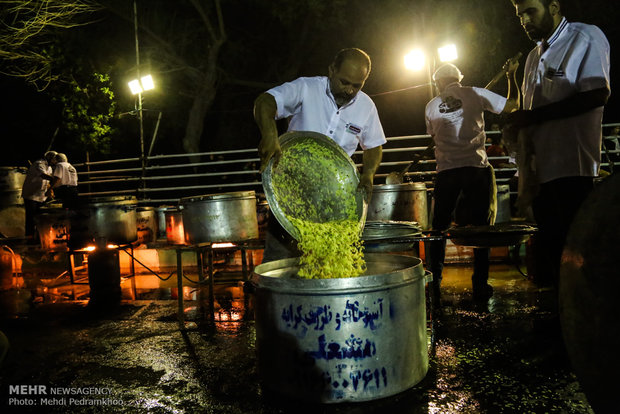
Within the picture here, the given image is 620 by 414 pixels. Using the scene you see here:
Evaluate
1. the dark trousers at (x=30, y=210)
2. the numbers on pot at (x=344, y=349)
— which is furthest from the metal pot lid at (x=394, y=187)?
the dark trousers at (x=30, y=210)

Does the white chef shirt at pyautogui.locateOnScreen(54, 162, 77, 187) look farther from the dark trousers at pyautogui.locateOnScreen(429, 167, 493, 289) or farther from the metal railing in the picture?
the dark trousers at pyautogui.locateOnScreen(429, 167, 493, 289)

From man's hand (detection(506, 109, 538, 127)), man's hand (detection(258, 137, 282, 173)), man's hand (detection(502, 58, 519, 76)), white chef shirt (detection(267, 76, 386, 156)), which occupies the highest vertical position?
man's hand (detection(502, 58, 519, 76))

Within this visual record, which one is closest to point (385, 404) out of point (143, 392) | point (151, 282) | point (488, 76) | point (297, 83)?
point (143, 392)

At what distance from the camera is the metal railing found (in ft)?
33.5

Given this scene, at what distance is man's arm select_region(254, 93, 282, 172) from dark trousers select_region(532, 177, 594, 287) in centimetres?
210

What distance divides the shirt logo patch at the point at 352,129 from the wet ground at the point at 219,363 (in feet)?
6.62

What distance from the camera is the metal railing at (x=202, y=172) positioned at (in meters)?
10.2

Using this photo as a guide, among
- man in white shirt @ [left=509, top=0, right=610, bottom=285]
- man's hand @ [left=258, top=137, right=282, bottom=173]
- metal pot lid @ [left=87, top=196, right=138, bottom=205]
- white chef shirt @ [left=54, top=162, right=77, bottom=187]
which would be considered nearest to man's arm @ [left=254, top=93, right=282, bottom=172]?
man's hand @ [left=258, top=137, right=282, bottom=173]

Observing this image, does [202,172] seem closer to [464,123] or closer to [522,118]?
[464,123]

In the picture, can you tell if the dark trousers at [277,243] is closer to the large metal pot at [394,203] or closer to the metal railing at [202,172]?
the large metal pot at [394,203]

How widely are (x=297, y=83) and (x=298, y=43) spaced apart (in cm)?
1293

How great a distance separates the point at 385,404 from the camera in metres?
2.55

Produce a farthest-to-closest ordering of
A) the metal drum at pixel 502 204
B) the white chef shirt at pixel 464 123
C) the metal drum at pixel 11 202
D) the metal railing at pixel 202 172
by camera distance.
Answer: the metal drum at pixel 11 202, the metal railing at pixel 202 172, the metal drum at pixel 502 204, the white chef shirt at pixel 464 123

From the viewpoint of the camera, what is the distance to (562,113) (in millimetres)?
2959
